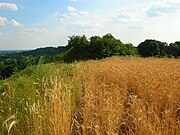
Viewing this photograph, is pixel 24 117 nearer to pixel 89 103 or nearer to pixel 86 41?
pixel 89 103

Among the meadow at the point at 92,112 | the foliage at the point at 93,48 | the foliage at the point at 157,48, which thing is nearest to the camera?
the meadow at the point at 92,112

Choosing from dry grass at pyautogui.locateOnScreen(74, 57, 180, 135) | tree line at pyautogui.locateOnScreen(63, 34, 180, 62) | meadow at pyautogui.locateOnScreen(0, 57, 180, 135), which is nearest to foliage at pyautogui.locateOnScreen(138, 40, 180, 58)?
tree line at pyautogui.locateOnScreen(63, 34, 180, 62)

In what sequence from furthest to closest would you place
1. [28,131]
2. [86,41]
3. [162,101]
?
[86,41] < [162,101] < [28,131]

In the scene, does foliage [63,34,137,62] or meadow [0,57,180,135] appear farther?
foliage [63,34,137,62]

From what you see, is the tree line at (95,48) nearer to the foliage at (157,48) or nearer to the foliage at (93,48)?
the foliage at (93,48)

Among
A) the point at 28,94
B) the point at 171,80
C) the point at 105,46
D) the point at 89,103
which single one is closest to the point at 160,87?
the point at 171,80

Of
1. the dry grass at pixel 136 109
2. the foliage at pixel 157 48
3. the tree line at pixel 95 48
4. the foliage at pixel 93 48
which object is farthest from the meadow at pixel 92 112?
the foliage at pixel 157 48

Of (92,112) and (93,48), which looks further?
(93,48)

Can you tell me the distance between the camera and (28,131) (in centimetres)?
347

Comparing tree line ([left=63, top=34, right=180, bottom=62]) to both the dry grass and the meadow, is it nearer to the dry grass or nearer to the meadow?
the dry grass

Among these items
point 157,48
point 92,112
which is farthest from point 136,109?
point 157,48

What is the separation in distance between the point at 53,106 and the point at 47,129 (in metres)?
0.31

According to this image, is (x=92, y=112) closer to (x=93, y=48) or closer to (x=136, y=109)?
(x=136, y=109)

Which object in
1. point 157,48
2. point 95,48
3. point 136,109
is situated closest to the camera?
point 136,109
